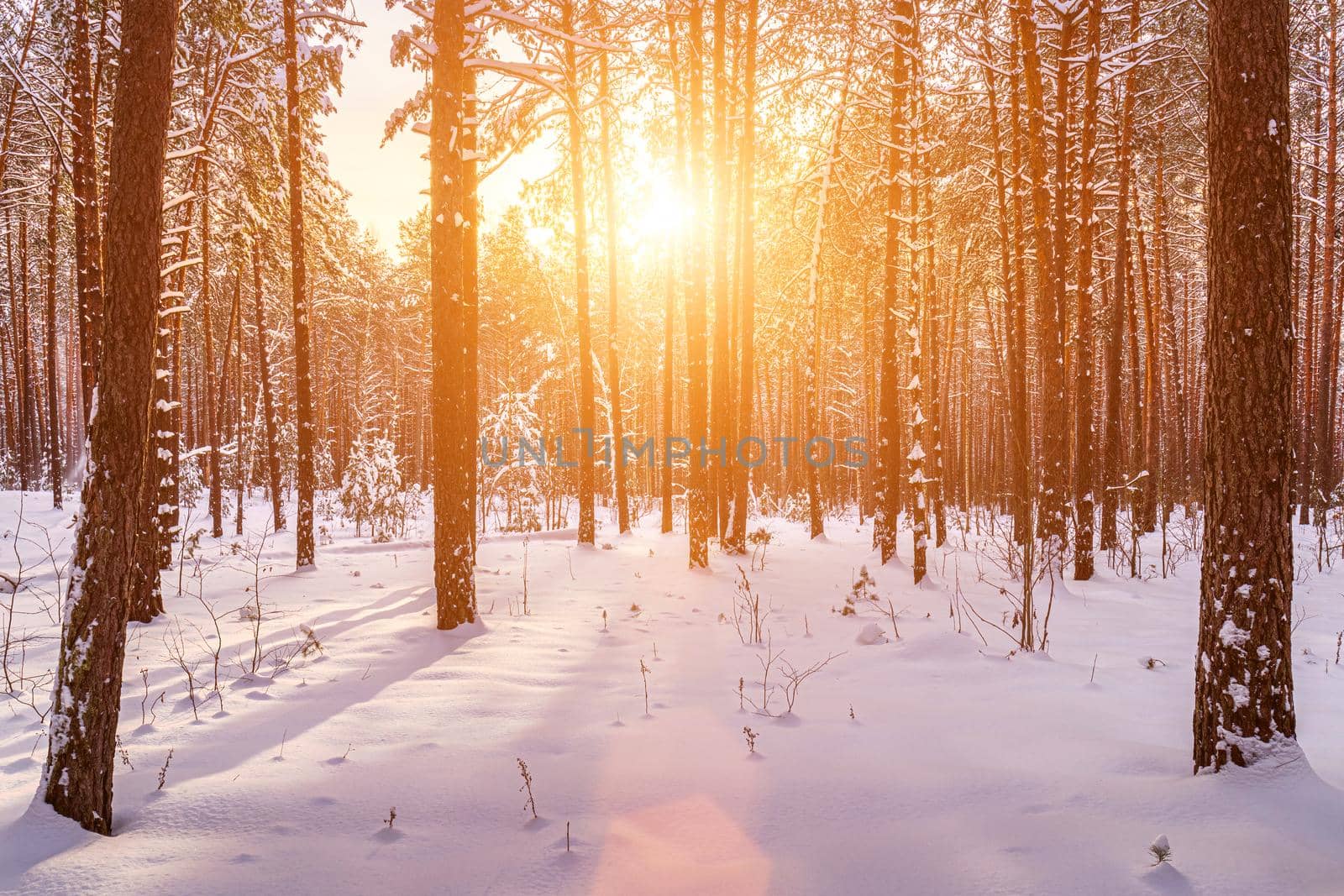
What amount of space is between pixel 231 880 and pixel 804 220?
1554 cm

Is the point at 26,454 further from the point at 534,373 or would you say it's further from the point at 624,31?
the point at 624,31

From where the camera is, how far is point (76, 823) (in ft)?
Result: 9.37

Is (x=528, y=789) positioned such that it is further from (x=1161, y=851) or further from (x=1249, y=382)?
(x=1249, y=382)

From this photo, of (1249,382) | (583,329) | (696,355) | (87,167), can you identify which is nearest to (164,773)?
(1249,382)

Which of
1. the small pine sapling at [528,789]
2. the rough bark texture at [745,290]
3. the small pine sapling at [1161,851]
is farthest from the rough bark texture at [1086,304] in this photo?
the small pine sapling at [528,789]

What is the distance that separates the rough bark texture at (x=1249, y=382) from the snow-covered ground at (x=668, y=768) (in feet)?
1.42

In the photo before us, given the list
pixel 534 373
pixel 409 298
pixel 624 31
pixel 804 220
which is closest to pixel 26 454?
pixel 409 298

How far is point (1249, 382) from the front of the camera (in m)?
3.09

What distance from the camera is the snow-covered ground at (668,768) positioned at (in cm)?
271

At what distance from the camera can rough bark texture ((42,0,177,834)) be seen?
113 inches

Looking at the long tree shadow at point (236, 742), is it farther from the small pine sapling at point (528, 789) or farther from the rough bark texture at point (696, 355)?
the rough bark texture at point (696, 355)

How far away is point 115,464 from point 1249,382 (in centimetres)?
506

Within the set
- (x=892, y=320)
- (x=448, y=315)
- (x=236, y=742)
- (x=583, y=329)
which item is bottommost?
(x=236, y=742)

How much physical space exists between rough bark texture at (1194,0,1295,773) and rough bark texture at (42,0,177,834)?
4858 mm
